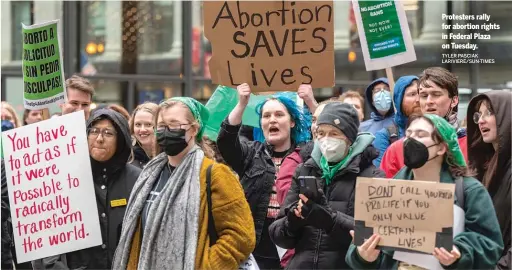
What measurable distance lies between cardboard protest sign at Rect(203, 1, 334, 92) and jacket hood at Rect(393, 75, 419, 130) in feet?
3.11

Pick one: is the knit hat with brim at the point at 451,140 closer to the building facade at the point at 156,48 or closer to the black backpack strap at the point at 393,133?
the black backpack strap at the point at 393,133

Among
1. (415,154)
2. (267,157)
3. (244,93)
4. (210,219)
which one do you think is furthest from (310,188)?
(267,157)

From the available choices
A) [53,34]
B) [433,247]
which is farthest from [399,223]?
[53,34]

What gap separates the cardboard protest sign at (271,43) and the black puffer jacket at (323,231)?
3.15 ft

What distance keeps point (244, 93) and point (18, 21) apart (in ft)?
26.7

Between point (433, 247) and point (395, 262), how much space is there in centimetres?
32

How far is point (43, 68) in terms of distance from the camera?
24.0ft

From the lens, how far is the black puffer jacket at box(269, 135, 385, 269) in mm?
5555

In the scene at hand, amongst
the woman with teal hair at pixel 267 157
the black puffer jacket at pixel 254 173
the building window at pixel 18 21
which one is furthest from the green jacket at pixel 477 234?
the building window at pixel 18 21

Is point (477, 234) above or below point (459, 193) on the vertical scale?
below

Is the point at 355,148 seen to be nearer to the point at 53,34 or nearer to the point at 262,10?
the point at 262,10

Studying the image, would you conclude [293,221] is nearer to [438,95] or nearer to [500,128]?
[500,128]

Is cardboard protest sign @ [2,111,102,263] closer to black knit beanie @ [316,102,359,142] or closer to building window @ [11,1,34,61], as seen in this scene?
black knit beanie @ [316,102,359,142]

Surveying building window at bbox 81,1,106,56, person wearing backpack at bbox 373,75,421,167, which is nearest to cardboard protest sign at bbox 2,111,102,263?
person wearing backpack at bbox 373,75,421,167
